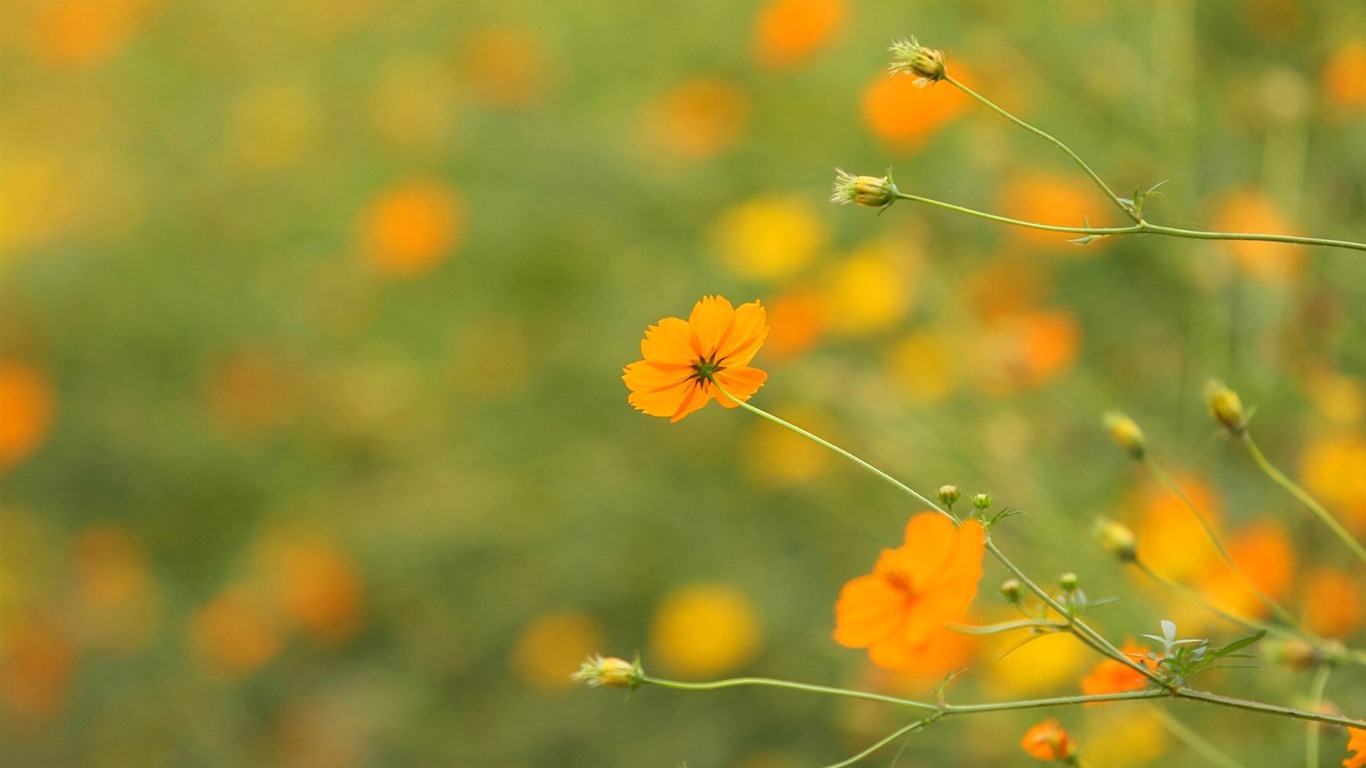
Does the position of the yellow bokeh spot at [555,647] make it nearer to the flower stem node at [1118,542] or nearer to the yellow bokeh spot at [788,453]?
the yellow bokeh spot at [788,453]

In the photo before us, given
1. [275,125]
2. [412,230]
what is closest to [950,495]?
[412,230]

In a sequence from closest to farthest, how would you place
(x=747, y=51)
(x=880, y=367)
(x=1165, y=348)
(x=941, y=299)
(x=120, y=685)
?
1. (x=1165, y=348)
2. (x=941, y=299)
3. (x=880, y=367)
4. (x=120, y=685)
5. (x=747, y=51)

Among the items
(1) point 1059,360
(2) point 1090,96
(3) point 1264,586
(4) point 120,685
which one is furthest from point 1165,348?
(4) point 120,685

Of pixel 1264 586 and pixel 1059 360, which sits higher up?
pixel 1059 360

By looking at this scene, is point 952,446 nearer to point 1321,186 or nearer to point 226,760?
point 1321,186

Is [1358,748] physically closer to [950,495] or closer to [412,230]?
[950,495]

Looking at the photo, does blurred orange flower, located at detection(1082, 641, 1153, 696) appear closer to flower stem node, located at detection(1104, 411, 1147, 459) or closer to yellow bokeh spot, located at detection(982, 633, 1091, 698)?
flower stem node, located at detection(1104, 411, 1147, 459)

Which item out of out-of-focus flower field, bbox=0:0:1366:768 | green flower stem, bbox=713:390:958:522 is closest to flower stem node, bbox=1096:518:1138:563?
green flower stem, bbox=713:390:958:522
